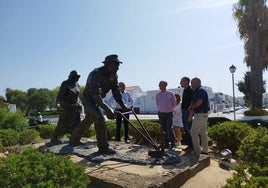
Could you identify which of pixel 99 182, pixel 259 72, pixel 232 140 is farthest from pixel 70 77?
pixel 259 72

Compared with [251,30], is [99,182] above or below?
below

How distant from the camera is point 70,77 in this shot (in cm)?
770

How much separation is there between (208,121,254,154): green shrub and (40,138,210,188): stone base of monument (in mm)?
1785

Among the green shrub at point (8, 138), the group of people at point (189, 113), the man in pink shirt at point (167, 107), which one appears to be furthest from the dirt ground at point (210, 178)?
the green shrub at point (8, 138)

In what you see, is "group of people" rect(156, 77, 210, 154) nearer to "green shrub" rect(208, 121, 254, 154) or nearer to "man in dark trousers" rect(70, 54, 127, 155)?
"green shrub" rect(208, 121, 254, 154)

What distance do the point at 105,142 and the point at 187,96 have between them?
2.27 m

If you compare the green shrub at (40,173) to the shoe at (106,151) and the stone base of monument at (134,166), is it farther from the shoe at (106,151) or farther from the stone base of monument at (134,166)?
the shoe at (106,151)

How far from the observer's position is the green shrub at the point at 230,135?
26.4ft

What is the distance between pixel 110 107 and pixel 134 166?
1453mm

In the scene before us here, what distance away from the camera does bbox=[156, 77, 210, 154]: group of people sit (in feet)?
21.5

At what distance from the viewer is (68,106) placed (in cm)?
775

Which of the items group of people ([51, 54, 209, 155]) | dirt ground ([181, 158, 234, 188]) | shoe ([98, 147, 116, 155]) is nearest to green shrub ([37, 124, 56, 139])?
group of people ([51, 54, 209, 155])

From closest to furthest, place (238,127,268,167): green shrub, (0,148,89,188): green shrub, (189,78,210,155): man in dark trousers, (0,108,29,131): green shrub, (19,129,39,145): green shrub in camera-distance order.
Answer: (0,148,89,188): green shrub
(238,127,268,167): green shrub
(189,78,210,155): man in dark trousers
(19,129,39,145): green shrub
(0,108,29,131): green shrub

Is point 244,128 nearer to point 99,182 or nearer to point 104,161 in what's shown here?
point 104,161
